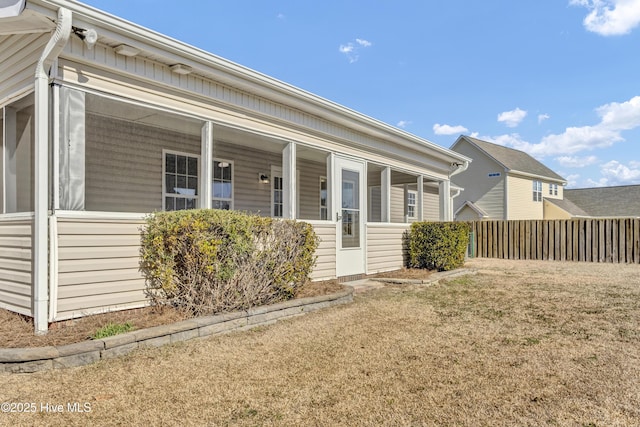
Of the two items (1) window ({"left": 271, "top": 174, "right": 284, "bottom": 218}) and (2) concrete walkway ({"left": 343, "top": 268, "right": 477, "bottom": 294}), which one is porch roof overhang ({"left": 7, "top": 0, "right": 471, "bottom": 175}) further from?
(2) concrete walkway ({"left": 343, "top": 268, "right": 477, "bottom": 294})

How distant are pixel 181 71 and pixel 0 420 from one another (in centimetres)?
400

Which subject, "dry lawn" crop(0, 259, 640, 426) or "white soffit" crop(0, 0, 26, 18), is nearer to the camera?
"dry lawn" crop(0, 259, 640, 426)

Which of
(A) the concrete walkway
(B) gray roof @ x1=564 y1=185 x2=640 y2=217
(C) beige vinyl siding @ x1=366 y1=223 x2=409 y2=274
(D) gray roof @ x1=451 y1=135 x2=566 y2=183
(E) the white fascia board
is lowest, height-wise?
(A) the concrete walkway

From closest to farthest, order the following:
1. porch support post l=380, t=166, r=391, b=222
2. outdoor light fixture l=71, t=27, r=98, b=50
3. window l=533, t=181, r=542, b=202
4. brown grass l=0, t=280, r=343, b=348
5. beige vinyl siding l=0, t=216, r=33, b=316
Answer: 1. brown grass l=0, t=280, r=343, b=348
2. outdoor light fixture l=71, t=27, r=98, b=50
3. beige vinyl siding l=0, t=216, r=33, b=316
4. porch support post l=380, t=166, r=391, b=222
5. window l=533, t=181, r=542, b=202

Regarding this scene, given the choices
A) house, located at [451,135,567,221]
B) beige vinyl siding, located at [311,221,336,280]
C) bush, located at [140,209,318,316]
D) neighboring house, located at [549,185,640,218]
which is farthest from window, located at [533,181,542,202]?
bush, located at [140,209,318,316]

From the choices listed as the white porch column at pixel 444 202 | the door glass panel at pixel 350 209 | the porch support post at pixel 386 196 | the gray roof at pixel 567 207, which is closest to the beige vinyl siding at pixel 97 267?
the door glass panel at pixel 350 209

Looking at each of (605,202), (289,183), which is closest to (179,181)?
(289,183)

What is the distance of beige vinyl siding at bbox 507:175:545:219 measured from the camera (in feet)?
77.5

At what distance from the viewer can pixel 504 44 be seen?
17.2m

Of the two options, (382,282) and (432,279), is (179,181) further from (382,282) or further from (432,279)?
(432,279)

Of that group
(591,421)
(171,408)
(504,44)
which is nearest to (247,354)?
(171,408)

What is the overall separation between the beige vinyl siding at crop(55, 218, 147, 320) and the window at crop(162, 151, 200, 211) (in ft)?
8.64

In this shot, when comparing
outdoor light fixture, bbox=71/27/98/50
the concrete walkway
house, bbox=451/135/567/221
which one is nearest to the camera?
outdoor light fixture, bbox=71/27/98/50

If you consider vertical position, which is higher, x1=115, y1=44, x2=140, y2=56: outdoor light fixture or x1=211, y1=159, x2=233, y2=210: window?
x1=115, y1=44, x2=140, y2=56: outdoor light fixture
